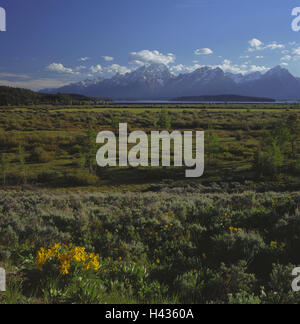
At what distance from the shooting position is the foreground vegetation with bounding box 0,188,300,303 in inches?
156

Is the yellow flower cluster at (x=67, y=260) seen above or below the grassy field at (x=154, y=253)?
above

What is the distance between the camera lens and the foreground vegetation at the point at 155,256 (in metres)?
3.97

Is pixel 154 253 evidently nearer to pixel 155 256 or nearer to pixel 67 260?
pixel 155 256

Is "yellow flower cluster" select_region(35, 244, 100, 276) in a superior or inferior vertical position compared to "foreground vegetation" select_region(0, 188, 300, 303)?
superior

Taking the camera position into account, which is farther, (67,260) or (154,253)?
(154,253)

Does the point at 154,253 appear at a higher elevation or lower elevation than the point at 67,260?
lower

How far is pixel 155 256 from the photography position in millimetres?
5500

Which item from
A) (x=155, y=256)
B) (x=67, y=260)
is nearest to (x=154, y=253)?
(x=155, y=256)

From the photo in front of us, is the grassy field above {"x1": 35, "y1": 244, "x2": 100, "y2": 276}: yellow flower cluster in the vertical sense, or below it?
below

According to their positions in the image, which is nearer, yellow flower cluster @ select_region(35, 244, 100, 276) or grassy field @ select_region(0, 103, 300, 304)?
grassy field @ select_region(0, 103, 300, 304)

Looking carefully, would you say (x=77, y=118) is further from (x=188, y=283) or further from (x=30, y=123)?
(x=188, y=283)
